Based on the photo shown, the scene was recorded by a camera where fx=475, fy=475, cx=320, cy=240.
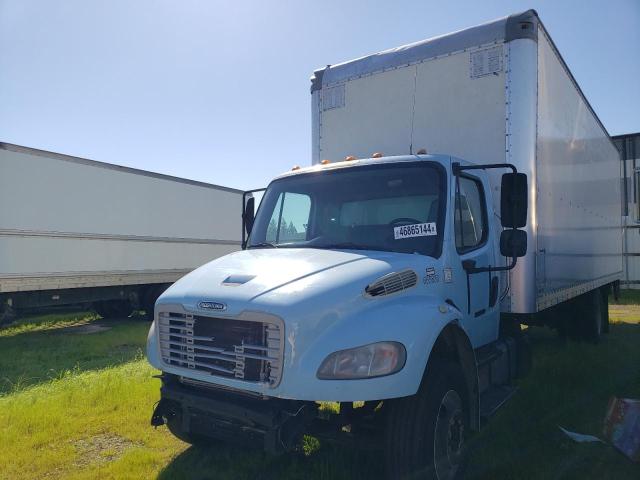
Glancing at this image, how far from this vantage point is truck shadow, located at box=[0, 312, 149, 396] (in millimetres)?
6848

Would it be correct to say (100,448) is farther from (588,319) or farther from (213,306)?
(588,319)

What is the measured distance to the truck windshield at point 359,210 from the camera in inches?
146

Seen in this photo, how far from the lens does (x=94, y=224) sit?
404 inches

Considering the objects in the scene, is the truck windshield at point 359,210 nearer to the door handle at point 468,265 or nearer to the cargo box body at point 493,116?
the door handle at point 468,265

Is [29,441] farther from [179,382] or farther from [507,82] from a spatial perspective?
[507,82]

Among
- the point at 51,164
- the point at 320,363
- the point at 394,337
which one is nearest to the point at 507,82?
the point at 394,337

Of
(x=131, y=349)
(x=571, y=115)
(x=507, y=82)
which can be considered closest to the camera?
(x=507, y=82)

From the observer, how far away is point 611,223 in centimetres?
1005

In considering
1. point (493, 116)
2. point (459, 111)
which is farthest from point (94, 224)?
point (493, 116)

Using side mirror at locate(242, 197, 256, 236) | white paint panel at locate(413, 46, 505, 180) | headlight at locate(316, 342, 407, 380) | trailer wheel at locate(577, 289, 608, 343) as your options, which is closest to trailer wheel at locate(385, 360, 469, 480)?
headlight at locate(316, 342, 407, 380)

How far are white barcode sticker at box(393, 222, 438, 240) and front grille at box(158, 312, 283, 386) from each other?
140 cm

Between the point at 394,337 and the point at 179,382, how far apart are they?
5.25 feet

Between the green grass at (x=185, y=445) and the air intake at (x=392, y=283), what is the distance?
5.02ft

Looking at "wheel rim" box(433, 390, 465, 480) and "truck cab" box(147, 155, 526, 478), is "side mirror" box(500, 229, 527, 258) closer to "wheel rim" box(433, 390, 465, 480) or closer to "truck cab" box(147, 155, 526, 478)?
"truck cab" box(147, 155, 526, 478)
